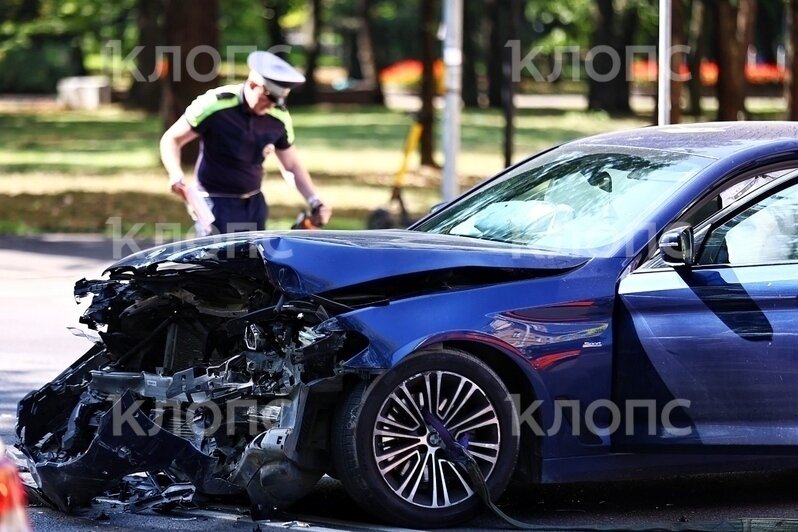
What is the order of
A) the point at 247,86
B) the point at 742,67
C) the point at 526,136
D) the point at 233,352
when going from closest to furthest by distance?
the point at 233,352
the point at 247,86
the point at 742,67
the point at 526,136

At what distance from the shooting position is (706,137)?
6445mm

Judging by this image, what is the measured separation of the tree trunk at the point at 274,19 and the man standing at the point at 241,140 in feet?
141

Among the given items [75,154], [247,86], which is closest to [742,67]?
[75,154]

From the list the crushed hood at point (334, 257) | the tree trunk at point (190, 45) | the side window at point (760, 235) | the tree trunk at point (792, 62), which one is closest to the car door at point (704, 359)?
the side window at point (760, 235)

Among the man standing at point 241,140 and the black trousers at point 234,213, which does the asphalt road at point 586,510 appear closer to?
the black trousers at point 234,213

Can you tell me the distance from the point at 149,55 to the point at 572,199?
3816 centimetres

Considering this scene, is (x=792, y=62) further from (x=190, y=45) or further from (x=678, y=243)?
(x=678, y=243)

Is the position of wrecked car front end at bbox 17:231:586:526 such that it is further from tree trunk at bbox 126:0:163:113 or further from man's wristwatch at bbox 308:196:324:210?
tree trunk at bbox 126:0:163:113

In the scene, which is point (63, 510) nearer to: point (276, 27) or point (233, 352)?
point (233, 352)

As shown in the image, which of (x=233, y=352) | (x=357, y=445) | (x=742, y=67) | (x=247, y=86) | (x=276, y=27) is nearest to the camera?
(x=357, y=445)

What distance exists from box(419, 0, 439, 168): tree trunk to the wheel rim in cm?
1858

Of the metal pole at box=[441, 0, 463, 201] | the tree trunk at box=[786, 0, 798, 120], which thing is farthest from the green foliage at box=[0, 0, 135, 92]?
the metal pole at box=[441, 0, 463, 201]

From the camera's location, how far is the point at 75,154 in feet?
92.3

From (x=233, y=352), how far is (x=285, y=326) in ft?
1.76
